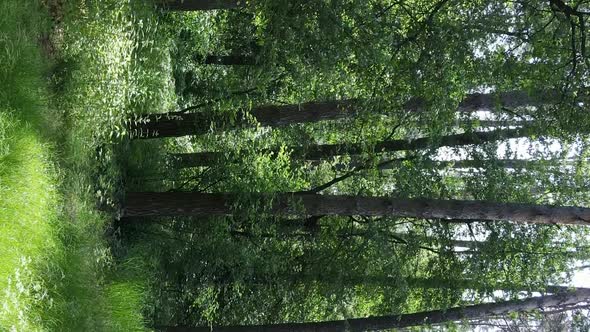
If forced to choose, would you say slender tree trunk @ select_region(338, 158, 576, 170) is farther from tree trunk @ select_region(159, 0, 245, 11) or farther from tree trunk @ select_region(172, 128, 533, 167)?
tree trunk @ select_region(159, 0, 245, 11)

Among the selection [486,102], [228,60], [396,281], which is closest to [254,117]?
[228,60]

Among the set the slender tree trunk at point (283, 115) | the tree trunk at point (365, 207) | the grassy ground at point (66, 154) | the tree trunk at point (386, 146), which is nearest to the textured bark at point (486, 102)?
the slender tree trunk at point (283, 115)

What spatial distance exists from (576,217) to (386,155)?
607cm

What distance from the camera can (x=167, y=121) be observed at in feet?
39.0

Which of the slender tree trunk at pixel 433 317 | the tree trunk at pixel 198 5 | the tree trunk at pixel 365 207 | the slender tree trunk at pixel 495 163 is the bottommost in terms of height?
the slender tree trunk at pixel 433 317

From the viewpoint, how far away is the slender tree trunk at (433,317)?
1272 cm

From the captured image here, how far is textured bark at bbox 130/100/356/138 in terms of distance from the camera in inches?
464

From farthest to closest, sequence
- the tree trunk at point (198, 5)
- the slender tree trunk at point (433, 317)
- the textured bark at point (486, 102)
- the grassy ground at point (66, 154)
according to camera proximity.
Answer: the slender tree trunk at point (433, 317)
the textured bark at point (486, 102)
the tree trunk at point (198, 5)
the grassy ground at point (66, 154)

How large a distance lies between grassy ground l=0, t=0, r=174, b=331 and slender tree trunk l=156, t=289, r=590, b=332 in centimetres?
335

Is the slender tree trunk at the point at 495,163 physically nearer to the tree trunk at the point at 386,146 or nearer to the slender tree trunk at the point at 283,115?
the tree trunk at the point at 386,146

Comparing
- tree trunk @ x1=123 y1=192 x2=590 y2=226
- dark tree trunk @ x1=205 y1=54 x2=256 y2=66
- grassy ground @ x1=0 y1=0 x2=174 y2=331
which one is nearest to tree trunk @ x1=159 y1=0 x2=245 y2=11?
grassy ground @ x1=0 y1=0 x2=174 y2=331

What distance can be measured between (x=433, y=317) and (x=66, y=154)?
776 cm

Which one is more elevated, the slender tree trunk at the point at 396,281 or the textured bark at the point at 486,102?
the textured bark at the point at 486,102

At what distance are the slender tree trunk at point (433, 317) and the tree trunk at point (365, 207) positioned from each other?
3.07 meters
